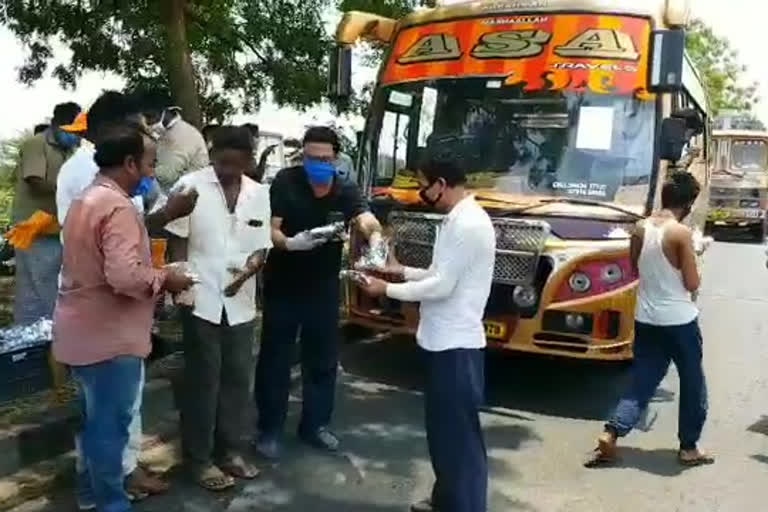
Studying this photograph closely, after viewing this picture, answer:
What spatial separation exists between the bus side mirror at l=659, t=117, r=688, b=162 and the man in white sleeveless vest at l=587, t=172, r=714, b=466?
3.63 ft

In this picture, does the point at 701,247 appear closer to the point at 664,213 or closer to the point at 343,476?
the point at 664,213

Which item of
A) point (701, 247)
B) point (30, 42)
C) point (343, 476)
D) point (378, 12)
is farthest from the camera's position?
point (30, 42)

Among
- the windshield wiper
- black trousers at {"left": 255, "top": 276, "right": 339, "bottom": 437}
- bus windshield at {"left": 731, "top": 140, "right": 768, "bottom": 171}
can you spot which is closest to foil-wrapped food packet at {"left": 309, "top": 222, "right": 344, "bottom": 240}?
black trousers at {"left": 255, "top": 276, "right": 339, "bottom": 437}

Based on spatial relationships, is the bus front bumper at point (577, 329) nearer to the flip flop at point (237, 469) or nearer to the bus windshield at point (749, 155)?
the flip flop at point (237, 469)

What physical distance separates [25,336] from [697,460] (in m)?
3.81

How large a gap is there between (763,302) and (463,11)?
642 cm

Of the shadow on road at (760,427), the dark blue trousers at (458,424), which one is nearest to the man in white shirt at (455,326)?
the dark blue trousers at (458,424)

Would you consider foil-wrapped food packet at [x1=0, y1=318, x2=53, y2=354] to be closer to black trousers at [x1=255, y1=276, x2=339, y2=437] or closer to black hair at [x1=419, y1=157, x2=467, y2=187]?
black trousers at [x1=255, y1=276, x2=339, y2=437]

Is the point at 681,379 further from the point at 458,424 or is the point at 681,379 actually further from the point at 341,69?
the point at 341,69

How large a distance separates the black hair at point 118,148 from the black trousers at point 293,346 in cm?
149

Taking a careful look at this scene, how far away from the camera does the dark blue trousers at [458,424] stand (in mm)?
3859

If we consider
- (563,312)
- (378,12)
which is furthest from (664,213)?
(378,12)

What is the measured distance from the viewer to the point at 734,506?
15.3 ft

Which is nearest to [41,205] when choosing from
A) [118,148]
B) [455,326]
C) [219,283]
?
[219,283]
